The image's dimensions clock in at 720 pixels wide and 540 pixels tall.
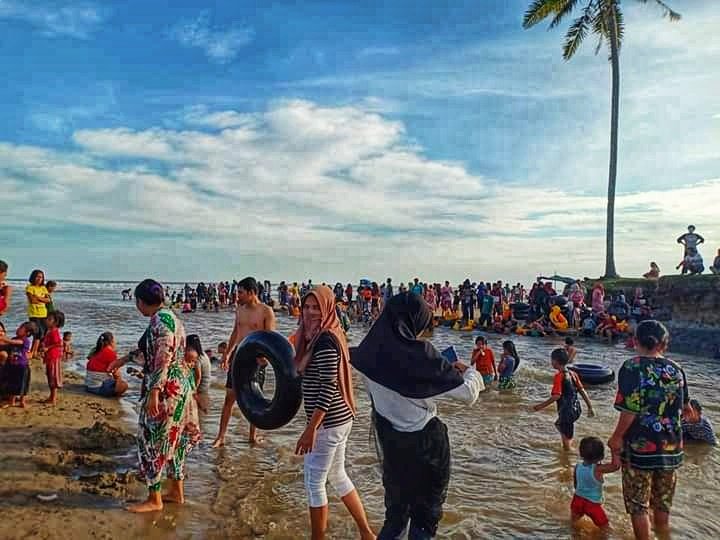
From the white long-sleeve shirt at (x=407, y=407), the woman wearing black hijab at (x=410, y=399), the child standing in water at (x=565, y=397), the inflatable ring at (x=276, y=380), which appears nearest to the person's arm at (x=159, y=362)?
the inflatable ring at (x=276, y=380)

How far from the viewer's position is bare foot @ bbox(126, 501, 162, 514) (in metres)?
4.15

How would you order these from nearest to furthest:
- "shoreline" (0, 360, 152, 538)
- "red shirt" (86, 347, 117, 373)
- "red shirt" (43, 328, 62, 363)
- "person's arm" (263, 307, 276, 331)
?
"shoreline" (0, 360, 152, 538), "person's arm" (263, 307, 276, 331), "red shirt" (43, 328, 62, 363), "red shirt" (86, 347, 117, 373)

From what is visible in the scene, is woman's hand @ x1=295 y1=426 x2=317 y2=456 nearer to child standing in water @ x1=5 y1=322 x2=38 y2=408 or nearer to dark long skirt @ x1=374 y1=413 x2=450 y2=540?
dark long skirt @ x1=374 y1=413 x2=450 y2=540

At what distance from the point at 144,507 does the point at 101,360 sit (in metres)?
5.22

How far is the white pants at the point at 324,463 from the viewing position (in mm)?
3523

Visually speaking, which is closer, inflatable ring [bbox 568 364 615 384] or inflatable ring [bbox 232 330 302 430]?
inflatable ring [bbox 232 330 302 430]

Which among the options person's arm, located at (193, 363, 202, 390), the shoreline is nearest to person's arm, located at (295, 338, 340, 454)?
the shoreline

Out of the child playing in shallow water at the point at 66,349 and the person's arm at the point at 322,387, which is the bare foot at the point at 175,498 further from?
the child playing in shallow water at the point at 66,349

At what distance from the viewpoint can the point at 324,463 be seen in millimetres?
3545

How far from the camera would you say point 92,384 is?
337 inches

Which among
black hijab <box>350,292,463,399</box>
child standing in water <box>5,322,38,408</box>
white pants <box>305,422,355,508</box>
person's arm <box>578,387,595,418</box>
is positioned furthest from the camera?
child standing in water <box>5,322,38,408</box>

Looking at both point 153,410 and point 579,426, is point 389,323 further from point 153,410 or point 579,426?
point 579,426

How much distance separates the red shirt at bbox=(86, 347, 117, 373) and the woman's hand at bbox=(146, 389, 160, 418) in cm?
540

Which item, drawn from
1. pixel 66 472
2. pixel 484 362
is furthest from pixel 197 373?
pixel 484 362
